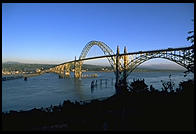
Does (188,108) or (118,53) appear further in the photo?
(118,53)

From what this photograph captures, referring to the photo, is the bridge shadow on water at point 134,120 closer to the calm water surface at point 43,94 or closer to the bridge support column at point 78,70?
the calm water surface at point 43,94

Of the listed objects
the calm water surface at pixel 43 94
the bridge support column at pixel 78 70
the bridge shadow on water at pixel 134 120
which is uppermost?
the bridge support column at pixel 78 70

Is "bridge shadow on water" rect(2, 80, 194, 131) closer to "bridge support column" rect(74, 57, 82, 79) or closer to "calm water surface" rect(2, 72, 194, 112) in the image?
"calm water surface" rect(2, 72, 194, 112)

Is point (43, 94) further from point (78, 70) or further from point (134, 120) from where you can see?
point (78, 70)

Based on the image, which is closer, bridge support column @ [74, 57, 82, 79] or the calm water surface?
the calm water surface

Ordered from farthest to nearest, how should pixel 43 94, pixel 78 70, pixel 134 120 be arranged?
pixel 78 70, pixel 43 94, pixel 134 120

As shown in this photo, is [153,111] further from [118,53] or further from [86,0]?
[118,53]

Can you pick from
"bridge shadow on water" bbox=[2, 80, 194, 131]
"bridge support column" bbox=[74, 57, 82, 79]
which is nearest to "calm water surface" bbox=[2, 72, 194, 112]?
"bridge shadow on water" bbox=[2, 80, 194, 131]

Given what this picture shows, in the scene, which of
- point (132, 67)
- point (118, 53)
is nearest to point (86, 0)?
point (132, 67)

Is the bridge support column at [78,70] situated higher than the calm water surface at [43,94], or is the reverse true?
the bridge support column at [78,70]

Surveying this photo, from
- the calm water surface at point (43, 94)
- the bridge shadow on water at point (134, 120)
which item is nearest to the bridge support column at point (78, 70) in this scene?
the calm water surface at point (43, 94)

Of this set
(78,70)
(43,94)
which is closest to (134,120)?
(43,94)
